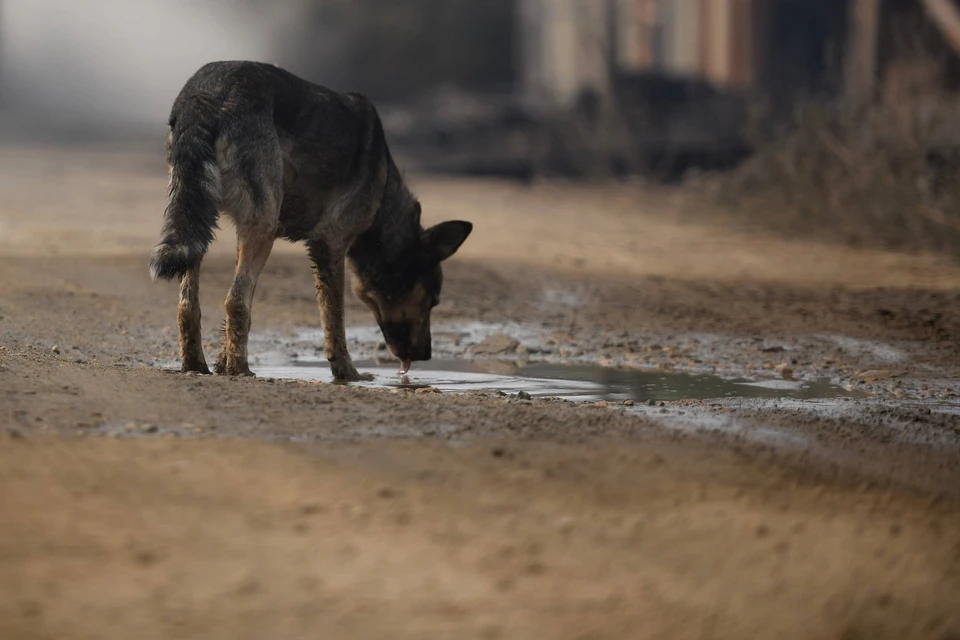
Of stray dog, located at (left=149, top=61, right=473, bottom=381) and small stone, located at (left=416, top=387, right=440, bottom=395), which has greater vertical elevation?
stray dog, located at (left=149, top=61, right=473, bottom=381)

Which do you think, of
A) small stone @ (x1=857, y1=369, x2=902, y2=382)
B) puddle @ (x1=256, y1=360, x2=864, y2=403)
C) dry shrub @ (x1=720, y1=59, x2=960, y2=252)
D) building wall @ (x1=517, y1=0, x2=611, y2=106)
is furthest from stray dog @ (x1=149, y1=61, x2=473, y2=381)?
building wall @ (x1=517, y1=0, x2=611, y2=106)

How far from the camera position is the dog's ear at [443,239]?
7.40 m

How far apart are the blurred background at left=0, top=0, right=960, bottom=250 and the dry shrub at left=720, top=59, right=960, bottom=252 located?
23mm

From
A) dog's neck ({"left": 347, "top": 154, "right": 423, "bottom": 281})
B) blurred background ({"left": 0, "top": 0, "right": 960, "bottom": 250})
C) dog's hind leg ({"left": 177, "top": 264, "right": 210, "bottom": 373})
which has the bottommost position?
dog's hind leg ({"left": 177, "top": 264, "right": 210, "bottom": 373})

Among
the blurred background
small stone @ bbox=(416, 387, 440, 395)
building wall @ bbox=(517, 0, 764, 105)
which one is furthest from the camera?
building wall @ bbox=(517, 0, 764, 105)

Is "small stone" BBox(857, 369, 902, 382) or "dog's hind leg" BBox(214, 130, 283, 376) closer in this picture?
"dog's hind leg" BBox(214, 130, 283, 376)

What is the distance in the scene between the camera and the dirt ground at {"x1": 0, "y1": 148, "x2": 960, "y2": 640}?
3455 mm

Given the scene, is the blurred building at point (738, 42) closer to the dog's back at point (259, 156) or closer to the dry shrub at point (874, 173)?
the dry shrub at point (874, 173)

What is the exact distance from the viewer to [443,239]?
7430mm

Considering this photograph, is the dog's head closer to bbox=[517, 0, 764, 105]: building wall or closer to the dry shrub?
the dry shrub

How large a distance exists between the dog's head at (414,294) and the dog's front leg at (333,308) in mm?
383

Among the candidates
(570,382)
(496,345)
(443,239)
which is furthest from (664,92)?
(570,382)

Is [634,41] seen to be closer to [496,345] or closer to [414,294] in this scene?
[496,345]

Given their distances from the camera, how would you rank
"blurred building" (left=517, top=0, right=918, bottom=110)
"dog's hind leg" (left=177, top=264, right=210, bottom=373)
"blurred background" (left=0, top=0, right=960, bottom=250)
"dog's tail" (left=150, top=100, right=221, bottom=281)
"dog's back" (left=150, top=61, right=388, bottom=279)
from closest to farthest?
1. "dog's tail" (left=150, top=100, right=221, bottom=281)
2. "dog's back" (left=150, top=61, right=388, bottom=279)
3. "dog's hind leg" (left=177, top=264, right=210, bottom=373)
4. "blurred background" (left=0, top=0, right=960, bottom=250)
5. "blurred building" (left=517, top=0, right=918, bottom=110)
